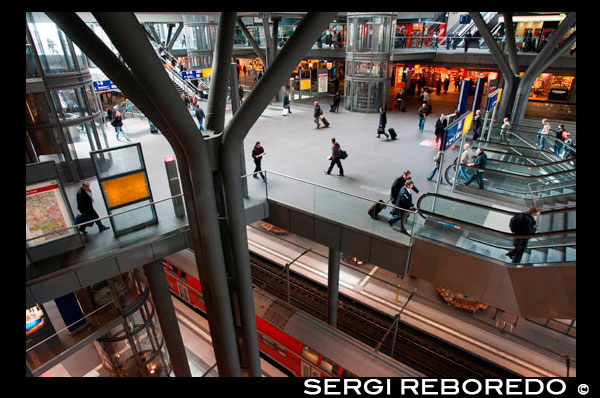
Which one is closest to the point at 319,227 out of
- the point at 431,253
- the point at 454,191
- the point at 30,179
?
the point at 431,253

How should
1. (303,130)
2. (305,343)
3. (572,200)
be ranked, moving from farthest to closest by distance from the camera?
A: (303,130) < (305,343) < (572,200)

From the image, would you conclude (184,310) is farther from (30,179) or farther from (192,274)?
(30,179)

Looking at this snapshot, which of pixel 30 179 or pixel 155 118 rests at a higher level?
pixel 155 118

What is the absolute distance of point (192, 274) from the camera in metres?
13.3

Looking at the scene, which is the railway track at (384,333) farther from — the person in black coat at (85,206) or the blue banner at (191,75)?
the blue banner at (191,75)

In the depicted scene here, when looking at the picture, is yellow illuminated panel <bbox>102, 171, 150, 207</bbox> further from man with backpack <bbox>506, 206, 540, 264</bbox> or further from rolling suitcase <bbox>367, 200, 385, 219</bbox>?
man with backpack <bbox>506, 206, 540, 264</bbox>

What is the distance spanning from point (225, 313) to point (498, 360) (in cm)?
835

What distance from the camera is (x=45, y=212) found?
6.87 meters

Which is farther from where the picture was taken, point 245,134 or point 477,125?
point 477,125

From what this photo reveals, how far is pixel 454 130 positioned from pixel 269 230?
10.2 m

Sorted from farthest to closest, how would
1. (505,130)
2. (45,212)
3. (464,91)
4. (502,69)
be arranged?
(502,69), (505,130), (464,91), (45,212)

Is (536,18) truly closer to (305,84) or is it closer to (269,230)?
(305,84)

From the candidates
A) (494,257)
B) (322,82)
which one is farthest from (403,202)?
(322,82)

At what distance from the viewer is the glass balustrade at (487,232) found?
20.3 ft
